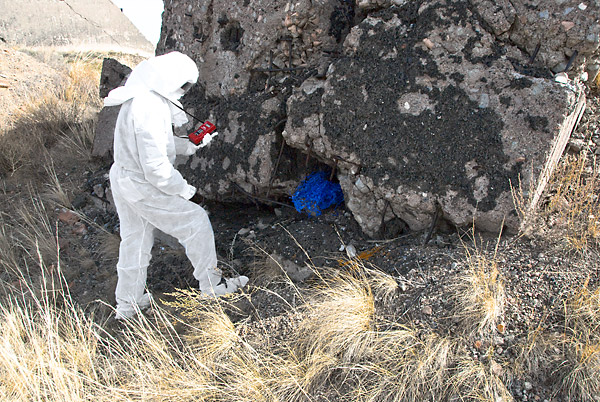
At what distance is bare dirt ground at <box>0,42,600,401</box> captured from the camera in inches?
94.3

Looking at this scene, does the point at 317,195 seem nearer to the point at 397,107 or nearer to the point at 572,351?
the point at 397,107

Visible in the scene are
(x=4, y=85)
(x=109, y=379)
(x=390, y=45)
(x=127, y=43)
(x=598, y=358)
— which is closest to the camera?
(x=598, y=358)

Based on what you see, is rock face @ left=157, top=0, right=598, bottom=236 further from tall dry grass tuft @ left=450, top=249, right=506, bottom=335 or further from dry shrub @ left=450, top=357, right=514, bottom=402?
dry shrub @ left=450, top=357, right=514, bottom=402

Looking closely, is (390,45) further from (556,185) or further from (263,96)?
(556,185)

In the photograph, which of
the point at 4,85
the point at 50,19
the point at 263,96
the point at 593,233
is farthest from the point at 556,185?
the point at 50,19

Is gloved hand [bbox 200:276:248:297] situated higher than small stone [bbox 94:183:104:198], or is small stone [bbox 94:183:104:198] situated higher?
small stone [bbox 94:183:104:198]

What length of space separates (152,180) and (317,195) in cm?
129

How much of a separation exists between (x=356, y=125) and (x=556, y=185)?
1331mm

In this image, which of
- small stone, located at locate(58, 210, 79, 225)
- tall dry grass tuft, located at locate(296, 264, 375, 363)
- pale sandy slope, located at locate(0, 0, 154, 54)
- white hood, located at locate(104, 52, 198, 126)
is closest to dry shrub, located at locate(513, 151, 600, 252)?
tall dry grass tuft, located at locate(296, 264, 375, 363)

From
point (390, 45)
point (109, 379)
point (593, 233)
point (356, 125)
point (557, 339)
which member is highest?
point (390, 45)

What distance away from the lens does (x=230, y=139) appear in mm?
3721

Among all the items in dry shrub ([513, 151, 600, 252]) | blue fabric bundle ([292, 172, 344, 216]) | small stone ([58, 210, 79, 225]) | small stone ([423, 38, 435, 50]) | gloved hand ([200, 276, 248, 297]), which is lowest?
small stone ([58, 210, 79, 225])

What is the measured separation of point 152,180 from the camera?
108 inches

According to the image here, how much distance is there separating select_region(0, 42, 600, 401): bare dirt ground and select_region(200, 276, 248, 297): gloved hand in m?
0.09
